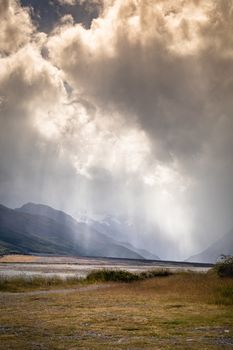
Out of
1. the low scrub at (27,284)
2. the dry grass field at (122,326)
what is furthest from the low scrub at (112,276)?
the dry grass field at (122,326)

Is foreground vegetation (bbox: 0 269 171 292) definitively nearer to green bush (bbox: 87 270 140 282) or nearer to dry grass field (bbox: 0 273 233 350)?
green bush (bbox: 87 270 140 282)

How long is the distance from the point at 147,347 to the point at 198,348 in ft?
6.55

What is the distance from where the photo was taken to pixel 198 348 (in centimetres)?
1474

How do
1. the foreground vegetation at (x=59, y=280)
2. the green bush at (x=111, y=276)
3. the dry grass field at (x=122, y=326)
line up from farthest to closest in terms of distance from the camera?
the green bush at (x=111, y=276)
the foreground vegetation at (x=59, y=280)
the dry grass field at (x=122, y=326)

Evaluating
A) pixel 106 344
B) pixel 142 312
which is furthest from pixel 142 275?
pixel 106 344

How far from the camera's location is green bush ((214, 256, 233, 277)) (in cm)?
5966

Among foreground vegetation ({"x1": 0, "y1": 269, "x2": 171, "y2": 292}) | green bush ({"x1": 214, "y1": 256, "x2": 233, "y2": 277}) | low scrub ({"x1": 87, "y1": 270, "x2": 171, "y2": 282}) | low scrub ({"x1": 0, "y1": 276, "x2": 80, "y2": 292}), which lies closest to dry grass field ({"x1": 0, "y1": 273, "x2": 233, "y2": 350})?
low scrub ({"x1": 0, "y1": 276, "x2": 80, "y2": 292})

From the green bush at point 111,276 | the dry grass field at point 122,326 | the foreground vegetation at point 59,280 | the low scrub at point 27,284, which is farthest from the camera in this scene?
the green bush at point 111,276

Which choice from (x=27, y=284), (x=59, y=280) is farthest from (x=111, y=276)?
(x=27, y=284)

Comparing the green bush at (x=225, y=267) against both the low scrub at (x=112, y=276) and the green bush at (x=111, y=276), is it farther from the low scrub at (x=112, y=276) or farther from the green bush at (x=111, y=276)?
the green bush at (x=111, y=276)

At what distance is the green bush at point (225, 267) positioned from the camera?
5966cm

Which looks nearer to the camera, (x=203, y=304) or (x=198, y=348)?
(x=198, y=348)

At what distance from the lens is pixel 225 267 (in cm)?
6088

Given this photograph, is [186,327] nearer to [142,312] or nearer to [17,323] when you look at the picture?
[142,312]
